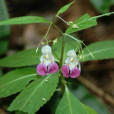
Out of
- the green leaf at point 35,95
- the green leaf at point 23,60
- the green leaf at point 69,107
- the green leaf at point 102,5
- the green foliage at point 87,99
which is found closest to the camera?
the green leaf at point 35,95

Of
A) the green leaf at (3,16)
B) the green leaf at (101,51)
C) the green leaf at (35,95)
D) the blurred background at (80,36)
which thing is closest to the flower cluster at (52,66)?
the green leaf at (35,95)

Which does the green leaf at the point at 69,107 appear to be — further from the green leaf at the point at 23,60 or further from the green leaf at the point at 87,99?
the green leaf at the point at 87,99

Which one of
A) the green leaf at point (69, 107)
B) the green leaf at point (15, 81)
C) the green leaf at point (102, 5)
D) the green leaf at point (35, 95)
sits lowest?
the green leaf at point (69, 107)

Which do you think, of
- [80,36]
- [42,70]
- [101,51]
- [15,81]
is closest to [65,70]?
[42,70]

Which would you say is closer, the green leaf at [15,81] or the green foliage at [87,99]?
the green leaf at [15,81]

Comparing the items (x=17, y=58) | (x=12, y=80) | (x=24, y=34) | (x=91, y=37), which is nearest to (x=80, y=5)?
(x=91, y=37)

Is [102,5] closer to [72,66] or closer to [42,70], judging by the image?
[72,66]

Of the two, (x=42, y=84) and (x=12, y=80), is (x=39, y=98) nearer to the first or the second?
(x=42, y=84)
